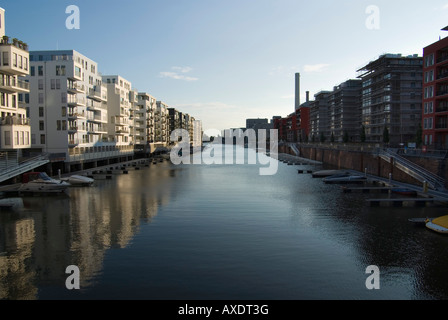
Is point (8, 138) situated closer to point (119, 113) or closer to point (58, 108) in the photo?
point (58, 108)

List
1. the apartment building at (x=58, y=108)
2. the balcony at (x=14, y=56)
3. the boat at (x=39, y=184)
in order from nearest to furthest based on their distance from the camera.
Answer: the boat at (x=39, y=184)
the balcony at (x=14, y=56)
the apartment building at (x=58, y=108)

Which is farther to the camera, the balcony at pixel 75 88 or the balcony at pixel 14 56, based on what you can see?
the balcony at pixel 75 88

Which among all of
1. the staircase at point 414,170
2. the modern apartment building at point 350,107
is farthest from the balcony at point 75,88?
the modern apartment building at point 350,107

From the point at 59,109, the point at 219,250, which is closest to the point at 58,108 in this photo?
the point at 59,109

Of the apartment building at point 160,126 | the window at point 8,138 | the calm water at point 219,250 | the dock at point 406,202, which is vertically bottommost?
the calm water at point 219,250

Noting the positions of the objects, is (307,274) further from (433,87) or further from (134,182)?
(433,87)

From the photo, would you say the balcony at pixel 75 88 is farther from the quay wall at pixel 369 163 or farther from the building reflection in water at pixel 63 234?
the quay wall at pixel 369 163

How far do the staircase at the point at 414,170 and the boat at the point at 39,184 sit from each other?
47.4m

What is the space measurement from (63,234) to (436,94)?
65631 mm

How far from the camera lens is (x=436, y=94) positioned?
64062 mm

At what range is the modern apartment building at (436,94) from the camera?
6244 cm

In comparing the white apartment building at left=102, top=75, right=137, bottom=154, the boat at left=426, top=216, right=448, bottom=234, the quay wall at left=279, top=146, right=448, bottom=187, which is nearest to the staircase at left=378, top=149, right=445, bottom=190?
the quay wall at left=279, top=146, right=448, bottom=187

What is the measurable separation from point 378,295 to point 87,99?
80.0 meters
